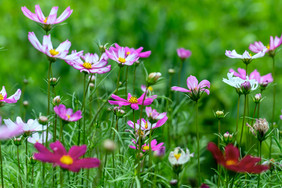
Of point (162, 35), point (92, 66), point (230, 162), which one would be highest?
point (162, 35)

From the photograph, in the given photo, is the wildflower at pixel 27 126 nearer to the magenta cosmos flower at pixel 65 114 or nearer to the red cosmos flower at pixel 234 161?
the magenta cosmos flower at pixel 65 114

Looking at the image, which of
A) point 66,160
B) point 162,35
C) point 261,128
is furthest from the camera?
point 162,35

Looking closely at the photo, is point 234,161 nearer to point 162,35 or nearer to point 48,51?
point 48,51

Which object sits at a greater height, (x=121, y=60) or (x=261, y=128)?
(x=121, y=60)

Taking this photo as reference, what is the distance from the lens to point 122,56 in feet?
2.34

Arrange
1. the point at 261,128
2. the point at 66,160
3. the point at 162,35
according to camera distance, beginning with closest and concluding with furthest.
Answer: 1. the point at 66,160
2. the point at 261,128
3. the point at 162,35

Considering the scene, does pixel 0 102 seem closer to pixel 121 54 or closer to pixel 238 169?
pixel 121 54

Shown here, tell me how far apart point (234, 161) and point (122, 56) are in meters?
0.27

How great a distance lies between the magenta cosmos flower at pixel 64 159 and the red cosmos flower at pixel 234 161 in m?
0.16

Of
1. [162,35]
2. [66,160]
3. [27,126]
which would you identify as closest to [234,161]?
[66,160]

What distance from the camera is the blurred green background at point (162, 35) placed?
5.54 feet

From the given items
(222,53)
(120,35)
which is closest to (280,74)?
(222,53)

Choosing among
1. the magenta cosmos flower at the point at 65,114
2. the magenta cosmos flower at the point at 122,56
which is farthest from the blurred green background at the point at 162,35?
the magenta cosmos flower at the point at 65,114

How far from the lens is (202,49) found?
2.00 m
